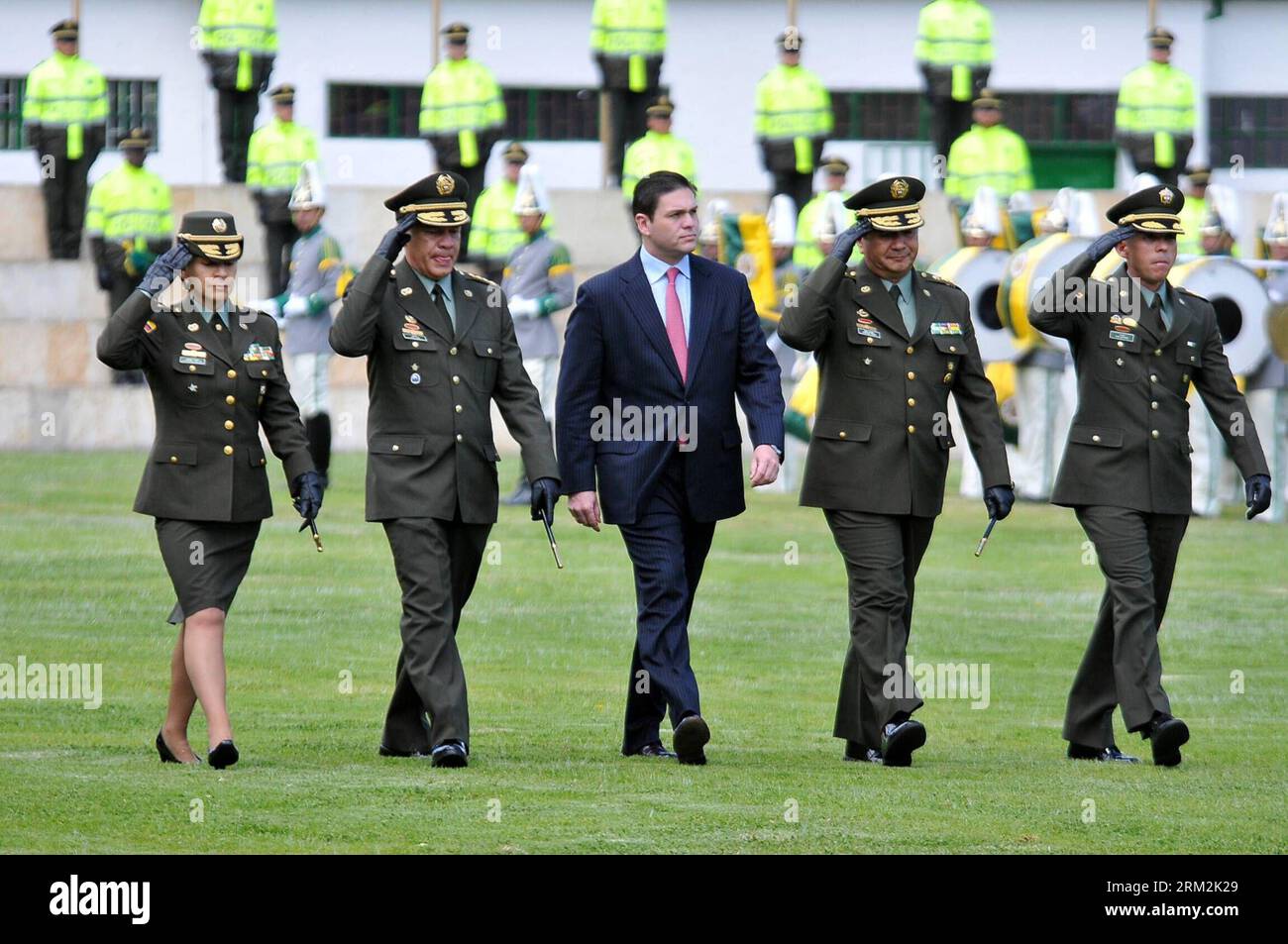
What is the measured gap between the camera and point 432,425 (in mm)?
9664

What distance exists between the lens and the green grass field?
819cm

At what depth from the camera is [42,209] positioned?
2523 centimetres

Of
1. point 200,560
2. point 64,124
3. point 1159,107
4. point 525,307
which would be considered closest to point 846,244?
point 200,560

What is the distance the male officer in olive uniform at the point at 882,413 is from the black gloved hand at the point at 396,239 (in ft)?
4.38

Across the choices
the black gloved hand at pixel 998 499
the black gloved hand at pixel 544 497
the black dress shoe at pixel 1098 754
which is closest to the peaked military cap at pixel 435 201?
the black gloved hand at pixel 544 497

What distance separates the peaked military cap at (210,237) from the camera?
30.6ft

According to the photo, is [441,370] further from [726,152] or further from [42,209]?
[726,152]

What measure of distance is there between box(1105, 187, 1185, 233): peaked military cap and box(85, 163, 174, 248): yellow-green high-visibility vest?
14.8m

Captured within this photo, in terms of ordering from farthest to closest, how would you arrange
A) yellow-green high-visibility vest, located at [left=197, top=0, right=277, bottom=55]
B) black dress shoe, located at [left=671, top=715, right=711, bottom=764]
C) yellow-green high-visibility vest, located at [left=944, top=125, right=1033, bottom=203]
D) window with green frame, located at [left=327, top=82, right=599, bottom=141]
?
window with green frame, located at [left=327, top=82, right=599, bottom=141] → yellow-green high-visibility vest, located at [left=197, top=0, right=277, bottom=55] → yellow-green high-visibility vest, located at [left=944, top=125, right=1033, bottom=203] → black dress shoe, located at [left=671, top=715, right=711, bottom=764]

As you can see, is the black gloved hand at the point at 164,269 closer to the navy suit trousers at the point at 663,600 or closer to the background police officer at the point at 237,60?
the navy suit trousers at the point at 663,600

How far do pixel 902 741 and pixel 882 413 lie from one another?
119 cm

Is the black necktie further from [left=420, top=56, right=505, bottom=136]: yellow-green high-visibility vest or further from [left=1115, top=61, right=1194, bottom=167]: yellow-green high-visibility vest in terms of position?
[left=1115, top=61, right=1194, bottom=167]: yellow-green high-visibility vest

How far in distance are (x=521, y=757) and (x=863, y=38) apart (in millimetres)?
26580

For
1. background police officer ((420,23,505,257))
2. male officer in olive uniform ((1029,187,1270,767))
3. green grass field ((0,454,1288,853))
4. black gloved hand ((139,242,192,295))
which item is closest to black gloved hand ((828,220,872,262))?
male officer in olive uniform ((1029,187,1270,767))
